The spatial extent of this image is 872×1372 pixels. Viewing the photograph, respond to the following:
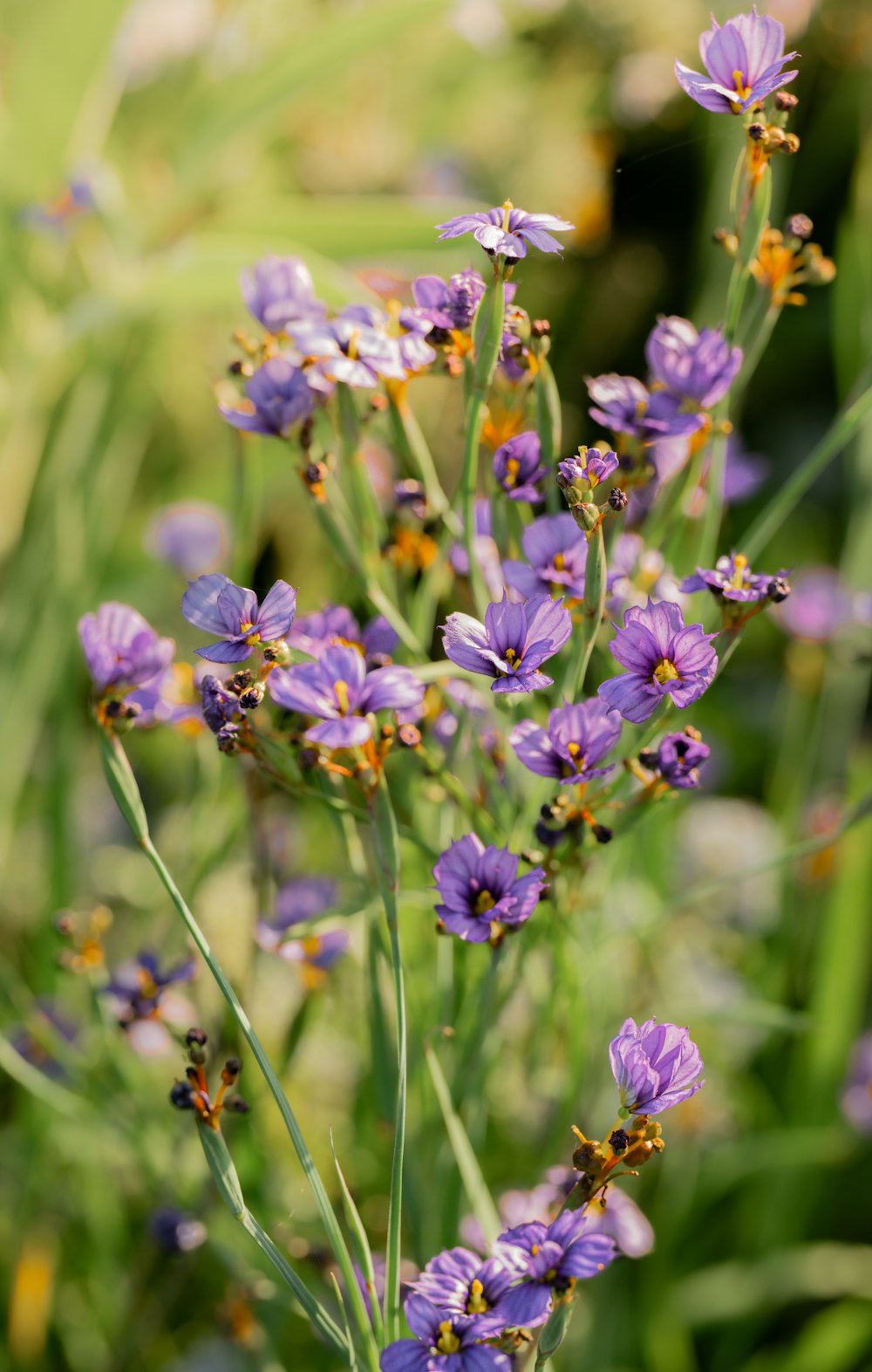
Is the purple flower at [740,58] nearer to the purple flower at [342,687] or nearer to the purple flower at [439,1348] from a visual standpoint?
the purple flower at [342,687]

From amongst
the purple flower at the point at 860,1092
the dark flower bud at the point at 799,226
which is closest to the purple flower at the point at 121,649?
the dark flower bud at the point at 799,226

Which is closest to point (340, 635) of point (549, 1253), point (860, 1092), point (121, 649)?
point (121, 649)

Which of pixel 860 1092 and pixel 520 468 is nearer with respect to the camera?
pixel 520 468

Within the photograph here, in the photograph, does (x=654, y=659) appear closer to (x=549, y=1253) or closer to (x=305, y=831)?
(x=549, y=1253)

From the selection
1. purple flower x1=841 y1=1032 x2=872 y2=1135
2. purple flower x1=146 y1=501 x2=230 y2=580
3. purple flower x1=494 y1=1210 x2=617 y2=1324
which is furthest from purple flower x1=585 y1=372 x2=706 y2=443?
purple flower x1=841 y1=1032 x2=872 y2=1135

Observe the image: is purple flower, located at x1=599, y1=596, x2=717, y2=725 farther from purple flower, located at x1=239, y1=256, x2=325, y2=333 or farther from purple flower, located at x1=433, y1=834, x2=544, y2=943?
purple flower, located at x1=239, y1=256, x2=325, y2=333

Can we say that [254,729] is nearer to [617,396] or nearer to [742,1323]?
[617,396]

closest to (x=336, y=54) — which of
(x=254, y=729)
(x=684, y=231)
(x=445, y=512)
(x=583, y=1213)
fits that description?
(x=445, y=512)
